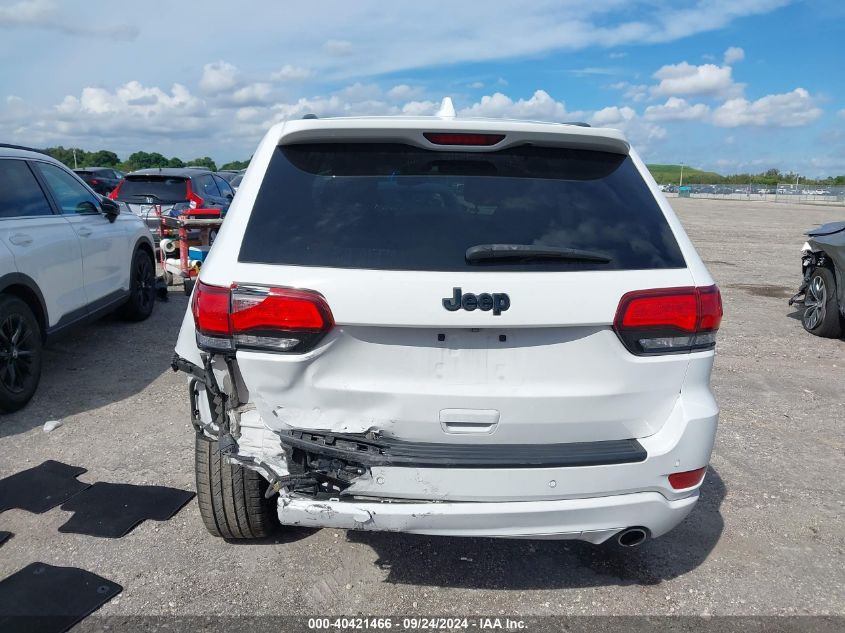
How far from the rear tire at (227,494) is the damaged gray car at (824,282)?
270 inches

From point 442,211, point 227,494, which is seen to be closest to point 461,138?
point 442,211

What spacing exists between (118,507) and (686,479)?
2.85 meters

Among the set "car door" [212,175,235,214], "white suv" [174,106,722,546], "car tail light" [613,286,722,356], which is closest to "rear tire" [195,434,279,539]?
"white suv" [174,106,722,546]

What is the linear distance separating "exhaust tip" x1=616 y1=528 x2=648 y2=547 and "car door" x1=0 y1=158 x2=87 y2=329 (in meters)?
4.43

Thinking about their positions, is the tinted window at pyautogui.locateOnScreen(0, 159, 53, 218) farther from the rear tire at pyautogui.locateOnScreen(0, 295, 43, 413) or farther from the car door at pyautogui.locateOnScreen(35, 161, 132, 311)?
the rear tire at pyautogui.locateOnScreen(0, 295, 43, 413)

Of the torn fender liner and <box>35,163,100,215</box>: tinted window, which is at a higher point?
<box>35,163,100,215</box>: tinted window

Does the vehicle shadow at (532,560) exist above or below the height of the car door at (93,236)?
below

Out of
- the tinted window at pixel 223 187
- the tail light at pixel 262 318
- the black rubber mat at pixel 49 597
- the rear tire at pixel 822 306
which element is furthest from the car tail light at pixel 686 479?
the tinted window at pixel 223 187

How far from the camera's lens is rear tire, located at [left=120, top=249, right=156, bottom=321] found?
7536 mm

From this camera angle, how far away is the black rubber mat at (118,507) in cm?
343

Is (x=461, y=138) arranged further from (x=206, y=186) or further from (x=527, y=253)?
(x=206, y=186)

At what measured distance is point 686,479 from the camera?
265 centimetres

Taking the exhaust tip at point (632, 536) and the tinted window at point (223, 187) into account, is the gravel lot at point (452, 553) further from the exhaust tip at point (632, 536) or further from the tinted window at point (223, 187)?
the tinted window at point (223, 187)

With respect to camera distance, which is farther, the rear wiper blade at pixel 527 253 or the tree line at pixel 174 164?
the tree line at pixel 174 164
